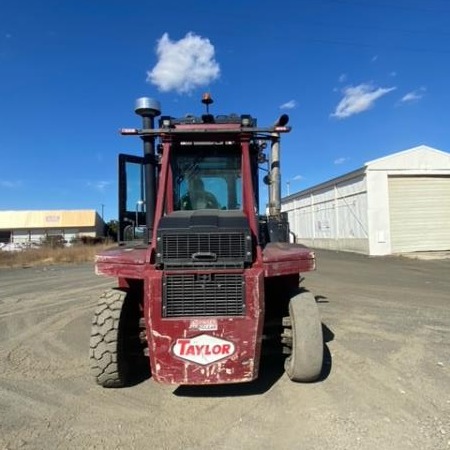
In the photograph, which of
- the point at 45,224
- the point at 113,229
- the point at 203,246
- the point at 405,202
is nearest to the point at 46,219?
the point at 45,224

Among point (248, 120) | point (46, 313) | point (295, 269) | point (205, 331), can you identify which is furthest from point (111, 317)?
point (46, 313)

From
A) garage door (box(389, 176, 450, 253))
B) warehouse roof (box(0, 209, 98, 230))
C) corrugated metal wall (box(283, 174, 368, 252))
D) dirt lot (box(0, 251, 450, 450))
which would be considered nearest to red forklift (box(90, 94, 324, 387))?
dirt lot (box(0, 251, 450, 450))

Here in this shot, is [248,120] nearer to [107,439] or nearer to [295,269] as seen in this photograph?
[295,269]

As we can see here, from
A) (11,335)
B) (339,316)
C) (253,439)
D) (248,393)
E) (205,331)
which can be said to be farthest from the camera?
(339,316)

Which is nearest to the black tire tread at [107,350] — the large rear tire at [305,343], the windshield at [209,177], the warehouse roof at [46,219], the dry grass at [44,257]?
the windshield at [209,177]

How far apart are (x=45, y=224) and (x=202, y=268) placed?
71.8m

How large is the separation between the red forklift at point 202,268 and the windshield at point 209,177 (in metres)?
0.01

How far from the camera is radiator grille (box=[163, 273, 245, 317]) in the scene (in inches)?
196

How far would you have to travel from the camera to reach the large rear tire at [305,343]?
5.34 meters

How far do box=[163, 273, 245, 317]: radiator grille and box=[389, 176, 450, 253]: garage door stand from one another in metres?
24.6

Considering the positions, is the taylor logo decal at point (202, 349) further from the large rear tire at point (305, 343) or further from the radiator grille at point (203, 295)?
the large rear tire at point (305, 343)

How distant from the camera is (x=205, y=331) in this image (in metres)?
4.91

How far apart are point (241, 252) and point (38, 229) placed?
7227cm

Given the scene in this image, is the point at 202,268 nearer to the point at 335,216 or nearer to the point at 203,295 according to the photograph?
the point at 203,295
